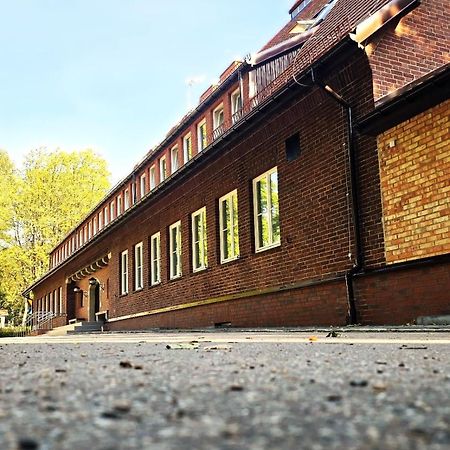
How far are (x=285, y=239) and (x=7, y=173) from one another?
1571 inches

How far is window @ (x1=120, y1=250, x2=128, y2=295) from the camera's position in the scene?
26.7 m

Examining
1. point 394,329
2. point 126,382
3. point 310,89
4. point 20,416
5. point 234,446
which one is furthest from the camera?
point 310,89

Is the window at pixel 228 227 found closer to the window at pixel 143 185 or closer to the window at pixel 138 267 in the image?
the window at pixel 138 267

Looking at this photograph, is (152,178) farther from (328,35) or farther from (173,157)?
(328,35)

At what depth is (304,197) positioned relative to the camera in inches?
517

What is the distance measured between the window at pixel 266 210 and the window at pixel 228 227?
3.39ft

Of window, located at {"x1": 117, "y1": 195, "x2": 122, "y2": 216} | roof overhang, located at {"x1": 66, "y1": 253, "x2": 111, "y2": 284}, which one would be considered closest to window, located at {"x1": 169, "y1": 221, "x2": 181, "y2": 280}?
roof overhang, located at {"x1": 66, "y1": 253, "x2": 111, "y2": 284}

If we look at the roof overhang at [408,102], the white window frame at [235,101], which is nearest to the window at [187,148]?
the white window frame at [235,101]

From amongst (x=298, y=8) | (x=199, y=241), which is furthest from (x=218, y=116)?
(x=298, y=8)

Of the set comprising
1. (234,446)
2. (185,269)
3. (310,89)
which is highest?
(310,89)

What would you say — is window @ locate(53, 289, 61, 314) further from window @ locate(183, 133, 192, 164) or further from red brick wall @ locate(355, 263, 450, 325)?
red brick wall @ locate(355, 263, 450, 325)

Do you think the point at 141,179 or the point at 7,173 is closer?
the point at 141,179

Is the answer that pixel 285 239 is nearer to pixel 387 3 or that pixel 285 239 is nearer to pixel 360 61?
pixel 360 61

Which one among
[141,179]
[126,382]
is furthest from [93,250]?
[126,382]
